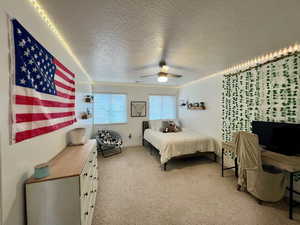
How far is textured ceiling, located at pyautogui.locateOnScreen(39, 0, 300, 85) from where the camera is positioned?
1256 mm

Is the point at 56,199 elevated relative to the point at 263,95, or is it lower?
lower

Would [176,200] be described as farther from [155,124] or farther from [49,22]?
[155,124]

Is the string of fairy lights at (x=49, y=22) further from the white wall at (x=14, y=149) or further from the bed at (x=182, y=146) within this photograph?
the bed at (x=182, y=146)

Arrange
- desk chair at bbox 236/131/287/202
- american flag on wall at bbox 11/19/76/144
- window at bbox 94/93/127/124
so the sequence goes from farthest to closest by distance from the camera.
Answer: window at bbox 94/93/127/124, desk chair at bbox 236/131/287/202, american flag on wall at bbox 11/19/76/144

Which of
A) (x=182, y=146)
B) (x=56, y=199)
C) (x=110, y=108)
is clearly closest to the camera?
(x=56, y=199)

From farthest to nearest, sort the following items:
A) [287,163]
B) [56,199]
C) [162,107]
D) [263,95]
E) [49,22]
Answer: [162,107]
[263,95]
[287,163]
[49,22]
[56,199]

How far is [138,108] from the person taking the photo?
5266mm

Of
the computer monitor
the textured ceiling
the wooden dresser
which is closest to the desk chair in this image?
the computer monitor

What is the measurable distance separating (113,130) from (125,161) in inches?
63.0

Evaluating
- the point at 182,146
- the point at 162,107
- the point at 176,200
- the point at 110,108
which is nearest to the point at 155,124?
the point at 162,107

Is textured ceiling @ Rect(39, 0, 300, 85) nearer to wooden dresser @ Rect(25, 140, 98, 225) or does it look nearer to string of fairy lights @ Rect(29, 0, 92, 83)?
string of fairy lights @ Rect(29, 0, 92, 83)

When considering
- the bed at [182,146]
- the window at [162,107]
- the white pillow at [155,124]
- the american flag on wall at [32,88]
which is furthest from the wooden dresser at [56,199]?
the window at [162,107]

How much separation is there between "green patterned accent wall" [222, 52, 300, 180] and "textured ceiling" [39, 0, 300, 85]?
43 centimetres

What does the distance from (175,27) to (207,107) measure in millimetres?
2999
